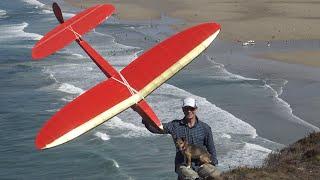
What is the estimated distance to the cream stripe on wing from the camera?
28.0 ft

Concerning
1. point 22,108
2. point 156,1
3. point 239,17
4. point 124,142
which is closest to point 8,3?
point 156,1

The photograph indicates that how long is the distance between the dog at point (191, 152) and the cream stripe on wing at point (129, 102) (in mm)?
1307

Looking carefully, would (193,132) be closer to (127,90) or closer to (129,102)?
(129,102)

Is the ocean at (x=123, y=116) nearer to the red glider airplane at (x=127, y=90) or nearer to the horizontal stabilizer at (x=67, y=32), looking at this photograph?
the horizontal stabilizer at (x=67, y=32)

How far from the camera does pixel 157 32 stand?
4084 cm

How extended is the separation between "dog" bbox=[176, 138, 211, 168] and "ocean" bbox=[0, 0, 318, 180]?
7432 mm

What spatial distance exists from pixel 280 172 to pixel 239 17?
→ 3541 cm

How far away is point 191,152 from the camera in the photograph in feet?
26.7

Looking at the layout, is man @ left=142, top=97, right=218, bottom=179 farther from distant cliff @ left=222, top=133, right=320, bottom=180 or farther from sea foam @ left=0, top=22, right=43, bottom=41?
sea foam @ left=0, top=22, right=43, bottom=41

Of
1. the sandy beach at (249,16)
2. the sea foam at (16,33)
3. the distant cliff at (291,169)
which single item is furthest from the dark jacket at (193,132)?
the sea foam at (16,33)

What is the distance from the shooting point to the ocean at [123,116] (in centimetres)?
1689

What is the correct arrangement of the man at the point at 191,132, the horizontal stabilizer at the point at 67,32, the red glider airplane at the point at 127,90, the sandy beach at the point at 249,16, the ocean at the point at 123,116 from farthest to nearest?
the sandy beach at the point at 249,16 → the ocean at the point at 123,116 → the horizontal stabilizer at the point at 67,32 → the red glider airplane at the point at 127,90 → the man at the point at 191,132

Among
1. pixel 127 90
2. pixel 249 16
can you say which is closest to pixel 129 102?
pixel 127 90

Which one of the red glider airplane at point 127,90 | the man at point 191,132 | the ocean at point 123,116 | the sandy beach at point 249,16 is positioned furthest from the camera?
the sandy beach at point 249,16
